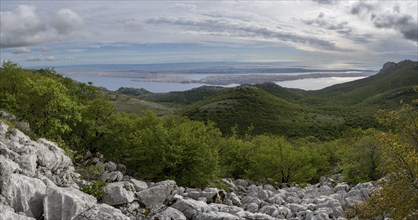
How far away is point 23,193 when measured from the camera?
1750cm

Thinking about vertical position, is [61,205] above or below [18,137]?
below

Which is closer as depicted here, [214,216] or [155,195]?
[214,216]

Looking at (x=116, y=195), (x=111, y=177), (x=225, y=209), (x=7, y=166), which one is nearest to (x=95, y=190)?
(x=116, y=195)

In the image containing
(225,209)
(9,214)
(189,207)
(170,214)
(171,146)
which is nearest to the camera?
(9,214)

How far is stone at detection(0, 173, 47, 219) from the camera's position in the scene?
55.9ft

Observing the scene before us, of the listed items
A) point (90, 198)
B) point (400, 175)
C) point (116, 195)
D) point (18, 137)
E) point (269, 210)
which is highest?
point (18, 137)

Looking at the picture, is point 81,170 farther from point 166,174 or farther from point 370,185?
point 370,185

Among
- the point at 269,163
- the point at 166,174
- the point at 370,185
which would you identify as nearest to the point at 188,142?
the point at 166,174

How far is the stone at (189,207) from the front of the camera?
72.1 ft

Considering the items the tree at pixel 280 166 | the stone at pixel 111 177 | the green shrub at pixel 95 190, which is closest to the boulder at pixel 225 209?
the stone at pixel 111 177

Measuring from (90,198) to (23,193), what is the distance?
3.54 metres

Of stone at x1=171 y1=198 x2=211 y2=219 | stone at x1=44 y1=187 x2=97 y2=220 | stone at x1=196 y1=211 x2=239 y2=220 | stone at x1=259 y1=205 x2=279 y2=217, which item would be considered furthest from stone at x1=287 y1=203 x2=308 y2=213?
stone at x1=44 y1=187 x2=97 y2=220

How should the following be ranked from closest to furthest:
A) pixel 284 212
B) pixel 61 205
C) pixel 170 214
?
pixel 61 205
pixel 170 214
pixel 284 212

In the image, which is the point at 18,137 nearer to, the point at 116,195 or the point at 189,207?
the point at 116,195
